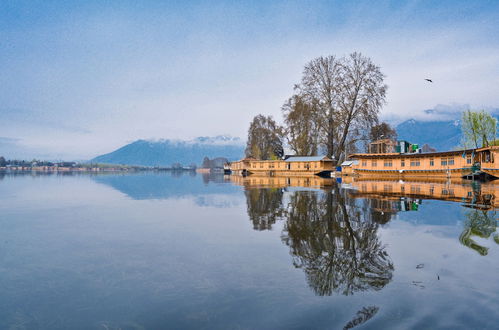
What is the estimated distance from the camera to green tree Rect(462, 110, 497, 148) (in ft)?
182

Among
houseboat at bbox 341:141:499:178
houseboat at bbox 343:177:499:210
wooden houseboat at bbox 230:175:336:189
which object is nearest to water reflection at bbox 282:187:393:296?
houseboat at bbox 343:177:499:210

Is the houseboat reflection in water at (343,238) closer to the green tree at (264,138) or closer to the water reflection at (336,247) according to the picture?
the water reflection at (336,247)

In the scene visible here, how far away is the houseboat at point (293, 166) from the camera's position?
64938 millimetres

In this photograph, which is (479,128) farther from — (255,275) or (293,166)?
(255,275)

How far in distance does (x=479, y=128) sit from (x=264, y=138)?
47.2m

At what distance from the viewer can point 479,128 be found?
56281 mm

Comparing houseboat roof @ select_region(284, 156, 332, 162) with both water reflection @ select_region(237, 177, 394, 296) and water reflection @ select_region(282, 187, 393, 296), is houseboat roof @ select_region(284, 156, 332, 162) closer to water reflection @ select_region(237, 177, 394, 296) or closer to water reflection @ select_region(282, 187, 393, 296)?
water reflection @ select_region(237, 177, 394, 296)

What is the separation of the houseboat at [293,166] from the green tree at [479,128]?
80.9 feet

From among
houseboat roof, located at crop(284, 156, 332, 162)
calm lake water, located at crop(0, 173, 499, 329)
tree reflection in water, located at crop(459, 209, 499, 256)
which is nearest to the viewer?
calm lake water, located at crop(0, 173, 499, 329)

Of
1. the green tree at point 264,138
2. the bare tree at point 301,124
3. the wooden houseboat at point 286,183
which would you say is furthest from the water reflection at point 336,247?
the green tree at point 264,138

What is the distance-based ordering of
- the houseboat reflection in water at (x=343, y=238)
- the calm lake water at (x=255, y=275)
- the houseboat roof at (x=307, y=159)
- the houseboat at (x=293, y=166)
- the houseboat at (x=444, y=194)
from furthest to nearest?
the houseboat at (x=293, y=166)
the houseboat roof at (x=307, y=159)
the houseboat at (x=444, y=194)
the houseboat reflection in water at (x=343, y=238)
the calm lake water at (x=255, y=275)

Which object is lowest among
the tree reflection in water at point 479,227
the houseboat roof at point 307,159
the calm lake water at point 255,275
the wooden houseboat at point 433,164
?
the calm lake water at point 255,275

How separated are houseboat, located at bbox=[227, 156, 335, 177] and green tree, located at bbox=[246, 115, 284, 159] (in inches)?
209

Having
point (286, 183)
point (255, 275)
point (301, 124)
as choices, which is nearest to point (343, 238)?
point (255, 275)
